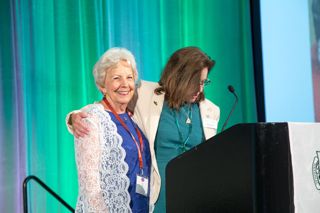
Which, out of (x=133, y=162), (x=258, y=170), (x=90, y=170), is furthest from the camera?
(x=133, y=162)

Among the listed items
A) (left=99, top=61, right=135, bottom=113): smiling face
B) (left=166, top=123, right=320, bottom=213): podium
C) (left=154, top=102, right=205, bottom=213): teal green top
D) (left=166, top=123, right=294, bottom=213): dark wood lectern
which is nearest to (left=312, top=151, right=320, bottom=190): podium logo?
(left=166, top=123, right=320, bottom=213): podium

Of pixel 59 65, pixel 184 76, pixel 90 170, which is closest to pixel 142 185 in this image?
pixel 90 170

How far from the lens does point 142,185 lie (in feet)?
6.91

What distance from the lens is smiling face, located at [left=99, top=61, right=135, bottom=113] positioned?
2.17 meters

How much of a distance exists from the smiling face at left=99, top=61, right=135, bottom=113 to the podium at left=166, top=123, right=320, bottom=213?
0.95 meters

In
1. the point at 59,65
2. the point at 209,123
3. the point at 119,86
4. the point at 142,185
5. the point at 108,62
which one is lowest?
the point at 142,185

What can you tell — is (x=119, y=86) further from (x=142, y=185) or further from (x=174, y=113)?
(x=142, y=185)

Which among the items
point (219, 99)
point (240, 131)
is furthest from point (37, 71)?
point (240, 131)

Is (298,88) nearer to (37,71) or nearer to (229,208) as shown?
(37,71)

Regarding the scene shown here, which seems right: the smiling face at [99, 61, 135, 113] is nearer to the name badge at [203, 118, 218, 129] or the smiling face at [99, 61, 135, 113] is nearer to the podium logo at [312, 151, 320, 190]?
the name badge at [203, 118, 218, 129]

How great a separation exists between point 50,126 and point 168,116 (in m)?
1.43

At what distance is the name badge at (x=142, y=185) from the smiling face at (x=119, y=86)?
0.33 m

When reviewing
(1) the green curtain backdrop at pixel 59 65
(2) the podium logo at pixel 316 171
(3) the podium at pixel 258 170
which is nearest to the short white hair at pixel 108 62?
(3) the podium at pixel 258 170

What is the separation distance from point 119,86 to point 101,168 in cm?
38
